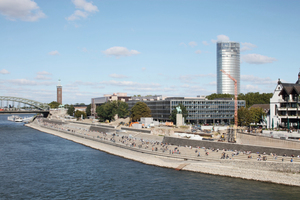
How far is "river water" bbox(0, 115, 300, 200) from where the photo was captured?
4162cm

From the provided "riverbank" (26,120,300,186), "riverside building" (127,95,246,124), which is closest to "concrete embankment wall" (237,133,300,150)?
"riverbank" (26,120,300,186)

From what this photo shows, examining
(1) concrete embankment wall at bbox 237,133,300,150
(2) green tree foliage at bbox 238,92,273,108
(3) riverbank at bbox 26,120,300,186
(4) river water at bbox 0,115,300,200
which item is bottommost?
(4) river water at bbox 0,115,300,200

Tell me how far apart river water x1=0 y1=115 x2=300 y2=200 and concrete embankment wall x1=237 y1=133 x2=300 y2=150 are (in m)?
13.4

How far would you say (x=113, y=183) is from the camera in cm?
4800

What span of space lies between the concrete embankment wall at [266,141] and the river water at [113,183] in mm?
13395

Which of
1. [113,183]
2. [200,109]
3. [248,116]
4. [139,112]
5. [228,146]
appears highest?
[200,109]

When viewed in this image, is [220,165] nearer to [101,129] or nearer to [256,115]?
[256,115]

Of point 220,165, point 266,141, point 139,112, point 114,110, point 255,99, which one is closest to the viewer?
point 220,165

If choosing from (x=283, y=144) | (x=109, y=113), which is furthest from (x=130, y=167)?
(x=109, y=113)

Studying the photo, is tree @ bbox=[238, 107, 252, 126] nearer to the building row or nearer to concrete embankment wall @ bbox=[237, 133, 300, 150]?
the building row

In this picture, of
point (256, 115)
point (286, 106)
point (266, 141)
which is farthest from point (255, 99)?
point (266, 141)

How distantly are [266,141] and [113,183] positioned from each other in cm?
3340

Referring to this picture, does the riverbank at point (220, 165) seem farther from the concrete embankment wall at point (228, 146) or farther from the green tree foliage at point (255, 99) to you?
the green tree foliage at point (255, 99)

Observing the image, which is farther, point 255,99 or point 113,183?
point 255,99
